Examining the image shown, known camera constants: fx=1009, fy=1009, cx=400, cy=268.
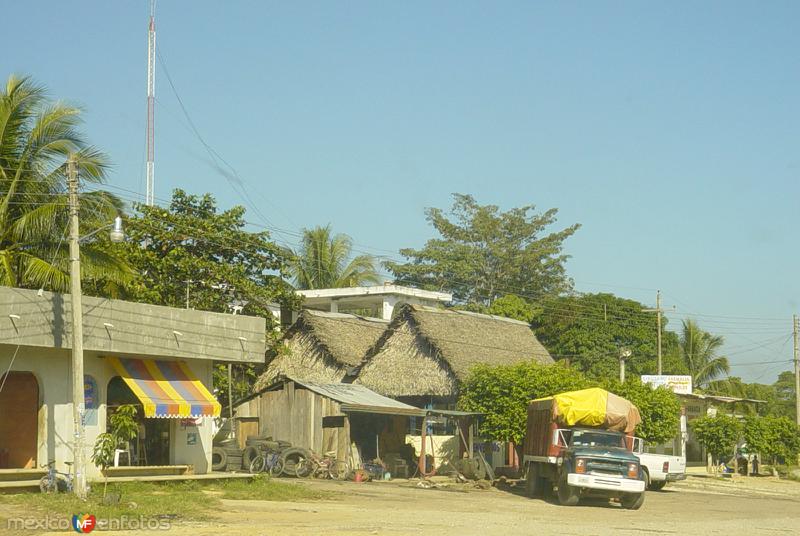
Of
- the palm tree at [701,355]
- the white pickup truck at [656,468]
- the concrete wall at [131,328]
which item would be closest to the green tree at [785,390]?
the palm tree at [701,355]

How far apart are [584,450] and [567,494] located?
121cm

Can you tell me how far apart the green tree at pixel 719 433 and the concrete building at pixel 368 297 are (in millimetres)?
19864

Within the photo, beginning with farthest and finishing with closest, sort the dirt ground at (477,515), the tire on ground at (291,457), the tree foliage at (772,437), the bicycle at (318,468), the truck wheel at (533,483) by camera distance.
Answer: the tree foliage at (772,437)
the bicycle at (318,468)
the tire on ground at (291,457)
the truck wheel at (533,483)
the dirt ground at (477,515)

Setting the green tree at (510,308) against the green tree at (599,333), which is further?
the green tree at (599,333)


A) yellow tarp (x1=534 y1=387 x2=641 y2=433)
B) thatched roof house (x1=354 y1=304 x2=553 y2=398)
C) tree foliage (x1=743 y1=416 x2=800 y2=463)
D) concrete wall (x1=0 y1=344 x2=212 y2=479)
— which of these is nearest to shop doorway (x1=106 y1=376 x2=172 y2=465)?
concrete wall (x1=0 y1=344 x2=212 y2=479)

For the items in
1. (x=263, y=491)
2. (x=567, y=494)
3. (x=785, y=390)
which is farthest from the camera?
(x=785, y=390)

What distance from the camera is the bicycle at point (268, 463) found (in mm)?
32781

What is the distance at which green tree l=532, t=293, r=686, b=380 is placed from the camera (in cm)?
6750

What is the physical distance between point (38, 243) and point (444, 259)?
46954 mm

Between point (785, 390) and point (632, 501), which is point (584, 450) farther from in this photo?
point (785, 390)

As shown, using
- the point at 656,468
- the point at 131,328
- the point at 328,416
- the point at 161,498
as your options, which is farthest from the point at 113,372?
the point at 656,468

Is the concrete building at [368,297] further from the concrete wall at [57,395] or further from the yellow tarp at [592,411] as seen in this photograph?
the concrete wall at [57,395]

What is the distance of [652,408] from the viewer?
39.0m

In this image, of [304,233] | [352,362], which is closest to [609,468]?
[352,362]
